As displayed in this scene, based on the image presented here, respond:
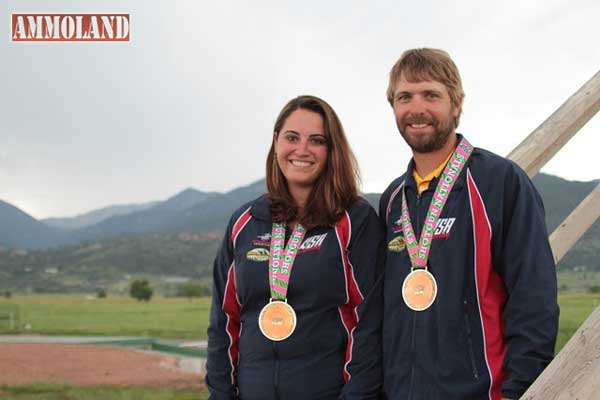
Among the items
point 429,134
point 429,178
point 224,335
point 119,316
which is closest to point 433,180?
point 429,178

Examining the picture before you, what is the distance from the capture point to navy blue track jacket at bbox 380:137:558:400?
5.76 feet

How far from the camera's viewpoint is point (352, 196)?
2.35 metres

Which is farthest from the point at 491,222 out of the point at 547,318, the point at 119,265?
the point at 119,265

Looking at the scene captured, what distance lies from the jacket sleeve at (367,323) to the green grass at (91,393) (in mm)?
10416

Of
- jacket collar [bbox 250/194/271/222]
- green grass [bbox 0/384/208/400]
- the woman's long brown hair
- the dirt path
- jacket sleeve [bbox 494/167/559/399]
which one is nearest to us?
jacket sleeve [bbox 494/167/559/399]

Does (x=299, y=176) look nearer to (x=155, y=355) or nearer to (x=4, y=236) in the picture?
(x=155, y=355)

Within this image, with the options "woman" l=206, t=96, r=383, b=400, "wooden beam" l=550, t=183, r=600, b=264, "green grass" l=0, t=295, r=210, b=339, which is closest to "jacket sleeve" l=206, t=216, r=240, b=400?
"woman" l=206, t=96, r=383, b=400

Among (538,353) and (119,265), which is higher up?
(538,353)

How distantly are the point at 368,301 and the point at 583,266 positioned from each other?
1408 centimetres

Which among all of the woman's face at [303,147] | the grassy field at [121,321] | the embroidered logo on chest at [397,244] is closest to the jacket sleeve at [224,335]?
the woman's face at [303,147]

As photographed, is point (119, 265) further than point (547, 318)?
Yes

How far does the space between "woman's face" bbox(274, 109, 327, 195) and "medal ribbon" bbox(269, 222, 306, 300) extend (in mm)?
179

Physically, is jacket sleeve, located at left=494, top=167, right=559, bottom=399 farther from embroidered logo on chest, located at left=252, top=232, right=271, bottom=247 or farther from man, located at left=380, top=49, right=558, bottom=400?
embroidered logo on chest, located at left=252, top=232, right=271, bottom=247

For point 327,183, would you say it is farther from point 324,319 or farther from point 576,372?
→ point 576,372
